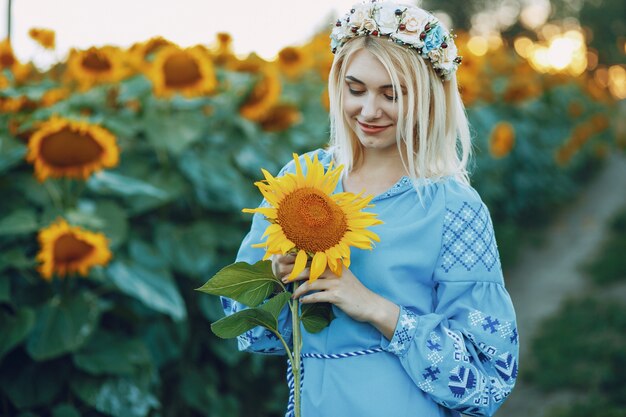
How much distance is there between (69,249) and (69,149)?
1.16 feet

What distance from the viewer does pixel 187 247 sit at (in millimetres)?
3113

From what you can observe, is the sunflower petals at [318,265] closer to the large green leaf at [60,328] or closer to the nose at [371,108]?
the nose at [371,108]

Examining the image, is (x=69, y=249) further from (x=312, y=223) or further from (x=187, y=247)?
(x=312, y=223)

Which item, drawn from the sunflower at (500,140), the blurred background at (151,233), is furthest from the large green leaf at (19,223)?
the sunflower at (500,140)

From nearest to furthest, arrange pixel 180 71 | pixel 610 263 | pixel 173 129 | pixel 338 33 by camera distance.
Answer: pixel 338 33
pixel 173 129
pixel 180 71
pixel 610 263

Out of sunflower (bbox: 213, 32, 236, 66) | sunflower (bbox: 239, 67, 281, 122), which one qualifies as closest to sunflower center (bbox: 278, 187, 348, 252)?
sunflower (bbox: 239, 67, 281, 122)

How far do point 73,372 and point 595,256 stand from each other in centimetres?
563

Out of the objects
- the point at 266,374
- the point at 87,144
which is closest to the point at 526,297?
the point at 266,374

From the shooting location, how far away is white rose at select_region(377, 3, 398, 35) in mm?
1723

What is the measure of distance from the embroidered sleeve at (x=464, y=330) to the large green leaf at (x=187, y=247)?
1.49 m

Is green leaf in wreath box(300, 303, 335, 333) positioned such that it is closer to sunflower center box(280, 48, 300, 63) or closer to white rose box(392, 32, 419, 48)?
white rose box(392, 32, 419, 48)

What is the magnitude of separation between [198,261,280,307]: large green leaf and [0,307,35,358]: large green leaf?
1.23 m

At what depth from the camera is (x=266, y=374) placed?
3.70 m

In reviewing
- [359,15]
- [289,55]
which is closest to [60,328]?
[359,15]
